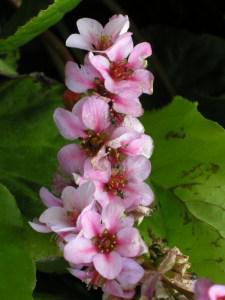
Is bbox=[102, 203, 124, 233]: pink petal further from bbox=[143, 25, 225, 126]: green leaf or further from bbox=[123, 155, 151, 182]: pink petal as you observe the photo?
bbox=[143, 25, 225, 126]: green leaf

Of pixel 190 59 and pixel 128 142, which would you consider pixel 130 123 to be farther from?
pixel 190 59

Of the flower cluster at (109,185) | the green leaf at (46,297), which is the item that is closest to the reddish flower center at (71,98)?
the flower cluster at (109,185)

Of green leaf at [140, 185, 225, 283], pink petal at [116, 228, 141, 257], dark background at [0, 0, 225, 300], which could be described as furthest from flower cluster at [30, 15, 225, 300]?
dark background at [0, 0, 225, 300]

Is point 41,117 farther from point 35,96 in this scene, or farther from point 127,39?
point 127,39

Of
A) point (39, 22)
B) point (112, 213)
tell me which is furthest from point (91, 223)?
point (39, 22)

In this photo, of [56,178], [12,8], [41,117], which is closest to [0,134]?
[41,117]

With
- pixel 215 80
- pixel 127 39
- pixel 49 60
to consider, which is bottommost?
pixel 215 80
